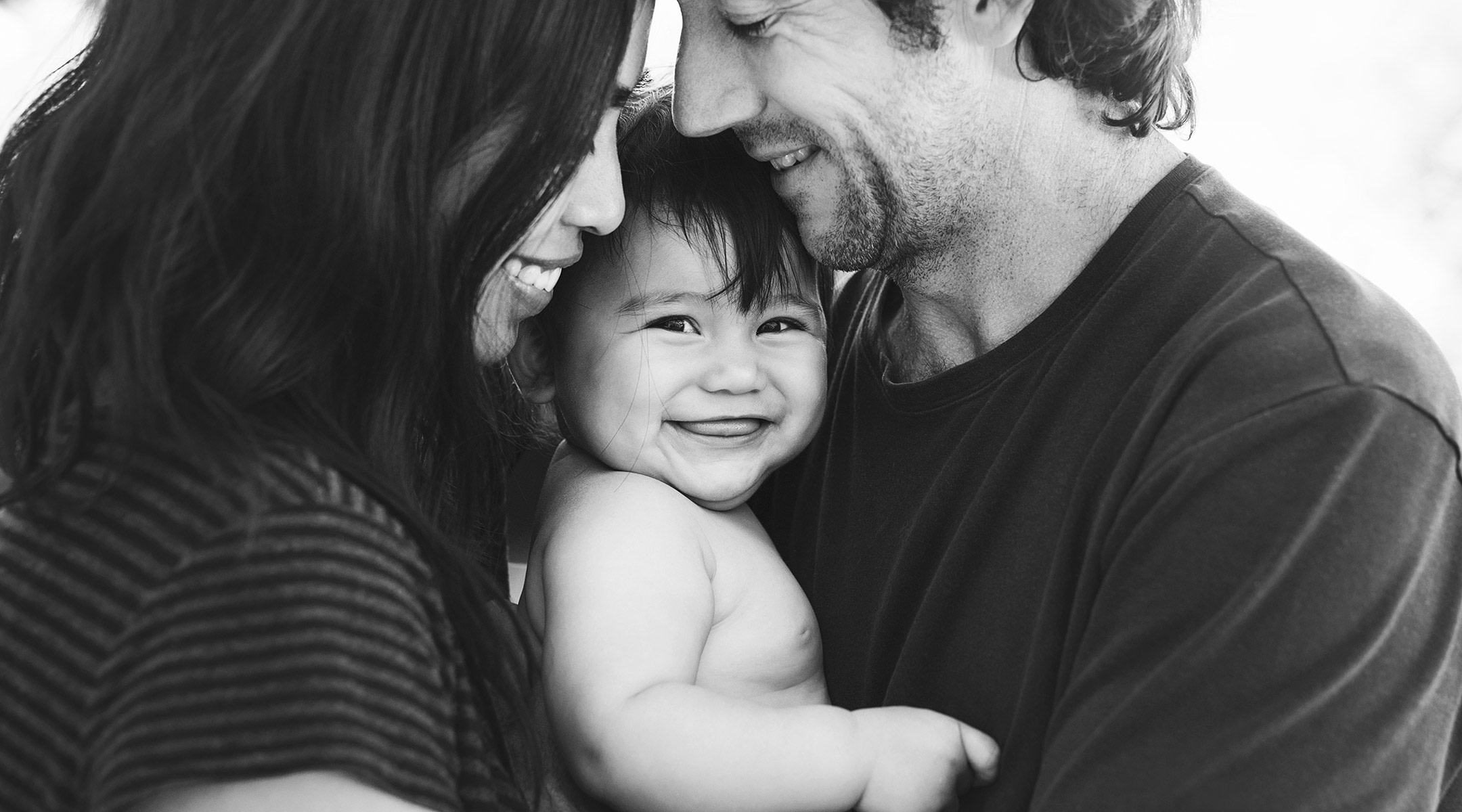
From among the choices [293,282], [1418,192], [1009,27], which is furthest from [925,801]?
[1418,192]

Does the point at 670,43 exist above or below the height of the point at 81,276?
above

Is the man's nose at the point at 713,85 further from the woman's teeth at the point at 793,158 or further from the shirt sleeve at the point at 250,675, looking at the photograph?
the shirt sleeve at the point at 250,675

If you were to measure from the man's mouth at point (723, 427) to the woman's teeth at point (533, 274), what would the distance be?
222 millimetres

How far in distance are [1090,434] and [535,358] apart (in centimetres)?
69

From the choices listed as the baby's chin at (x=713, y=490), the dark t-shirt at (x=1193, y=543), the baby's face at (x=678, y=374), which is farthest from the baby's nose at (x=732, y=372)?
the dark t-shirt at (x=1193, y=543)

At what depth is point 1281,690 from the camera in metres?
0.88

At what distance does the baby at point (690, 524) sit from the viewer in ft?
3.78

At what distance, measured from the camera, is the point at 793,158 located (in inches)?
56.9

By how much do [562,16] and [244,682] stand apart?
611mm

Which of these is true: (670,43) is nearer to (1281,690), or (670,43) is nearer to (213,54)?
(213,54)

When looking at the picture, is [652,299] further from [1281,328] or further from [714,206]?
[1281,328]

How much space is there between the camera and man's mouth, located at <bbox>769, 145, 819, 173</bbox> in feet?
4.69

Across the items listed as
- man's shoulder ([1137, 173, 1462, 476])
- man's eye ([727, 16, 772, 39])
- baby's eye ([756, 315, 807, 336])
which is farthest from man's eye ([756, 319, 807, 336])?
man's shoulder ([1137, 173, 1462, 476])

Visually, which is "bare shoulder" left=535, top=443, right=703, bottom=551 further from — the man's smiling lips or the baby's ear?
the man's smiling lips
